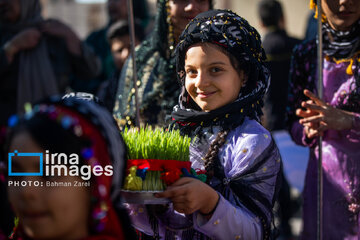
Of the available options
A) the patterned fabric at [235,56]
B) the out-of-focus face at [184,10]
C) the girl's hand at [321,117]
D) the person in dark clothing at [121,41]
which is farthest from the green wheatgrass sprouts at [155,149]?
the person in dark clothing at [121,41]

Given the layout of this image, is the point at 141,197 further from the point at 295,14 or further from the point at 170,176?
the point at 295,14

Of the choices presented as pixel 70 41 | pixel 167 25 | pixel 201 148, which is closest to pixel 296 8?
pixel 70 41

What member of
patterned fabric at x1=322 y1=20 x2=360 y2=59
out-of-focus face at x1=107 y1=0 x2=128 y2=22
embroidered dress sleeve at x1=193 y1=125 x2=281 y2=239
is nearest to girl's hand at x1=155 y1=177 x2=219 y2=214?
embroidered dress sleeve at x1=193 y1=125 x2=281 y2=239

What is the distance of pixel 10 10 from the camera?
505cm

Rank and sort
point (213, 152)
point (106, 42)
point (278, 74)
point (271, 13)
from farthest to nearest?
point (106, 42) → point (271, 13) → point (278, 74) → point (213, 152)

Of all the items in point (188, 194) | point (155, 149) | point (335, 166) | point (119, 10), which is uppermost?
point (119, 10)

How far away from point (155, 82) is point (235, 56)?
1176 mm

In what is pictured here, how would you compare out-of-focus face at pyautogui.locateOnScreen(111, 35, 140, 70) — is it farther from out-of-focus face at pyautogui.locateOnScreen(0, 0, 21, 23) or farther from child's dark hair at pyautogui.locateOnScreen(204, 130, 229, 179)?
child's dark hair at pyautogui.locateOnScreen(204, 130, 229, 179)

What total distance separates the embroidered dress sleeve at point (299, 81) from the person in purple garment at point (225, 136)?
78cm

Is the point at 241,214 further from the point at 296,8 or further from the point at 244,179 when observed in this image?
the point at 296,8

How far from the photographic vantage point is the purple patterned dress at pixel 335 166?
3096mm

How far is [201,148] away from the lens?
101 inches

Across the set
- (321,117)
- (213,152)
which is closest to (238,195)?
(213,152)

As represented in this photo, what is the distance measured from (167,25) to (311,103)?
1195mm
